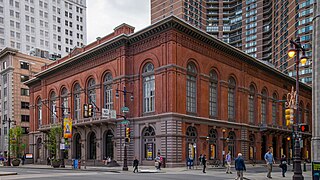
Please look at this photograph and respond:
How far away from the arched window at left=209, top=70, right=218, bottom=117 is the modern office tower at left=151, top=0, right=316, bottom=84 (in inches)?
2240

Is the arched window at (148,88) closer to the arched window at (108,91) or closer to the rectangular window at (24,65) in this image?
the arched window at (108,91)

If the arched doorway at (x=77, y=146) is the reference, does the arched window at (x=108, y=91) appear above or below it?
above

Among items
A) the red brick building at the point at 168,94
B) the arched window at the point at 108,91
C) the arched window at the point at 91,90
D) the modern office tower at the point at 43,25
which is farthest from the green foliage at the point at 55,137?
the modern office tower at the point at 43,25

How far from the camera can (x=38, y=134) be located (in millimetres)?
70125

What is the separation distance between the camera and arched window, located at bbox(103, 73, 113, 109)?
51.7 metres

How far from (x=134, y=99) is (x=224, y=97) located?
42.7 feet

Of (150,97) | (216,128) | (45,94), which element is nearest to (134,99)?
(150,97)

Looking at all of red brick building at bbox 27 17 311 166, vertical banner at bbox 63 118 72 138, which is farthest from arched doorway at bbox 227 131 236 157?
vertical banner at bbox 63 118 72 138

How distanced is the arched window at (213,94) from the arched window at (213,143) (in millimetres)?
2416

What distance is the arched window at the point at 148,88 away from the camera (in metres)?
46.1

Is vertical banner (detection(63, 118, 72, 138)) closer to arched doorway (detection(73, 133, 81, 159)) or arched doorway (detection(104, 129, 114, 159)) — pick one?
arched doorway (detection(104, 129, 114, 159))

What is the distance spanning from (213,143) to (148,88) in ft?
38.2

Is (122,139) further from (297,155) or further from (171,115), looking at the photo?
(297,155)

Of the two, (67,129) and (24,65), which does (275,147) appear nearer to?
(67,129)
